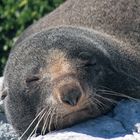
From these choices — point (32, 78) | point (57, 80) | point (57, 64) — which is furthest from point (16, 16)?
point (57, 80)

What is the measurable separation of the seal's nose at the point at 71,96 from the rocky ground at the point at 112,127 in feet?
0.79

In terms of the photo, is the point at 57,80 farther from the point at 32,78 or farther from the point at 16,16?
the point at 16,16

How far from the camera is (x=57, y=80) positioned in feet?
16.6

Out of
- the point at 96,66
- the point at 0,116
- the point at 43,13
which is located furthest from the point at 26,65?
the point at 43,13

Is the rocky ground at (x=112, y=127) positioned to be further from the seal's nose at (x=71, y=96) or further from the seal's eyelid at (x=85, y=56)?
the seal's eyelid at (x=85, y=56)

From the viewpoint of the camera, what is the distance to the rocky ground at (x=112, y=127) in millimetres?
4848

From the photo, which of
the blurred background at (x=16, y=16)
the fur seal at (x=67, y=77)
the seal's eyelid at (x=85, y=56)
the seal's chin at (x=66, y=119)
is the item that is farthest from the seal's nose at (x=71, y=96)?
the blurred background at (x=16, y=16)

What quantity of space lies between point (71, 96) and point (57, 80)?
0.94 feet

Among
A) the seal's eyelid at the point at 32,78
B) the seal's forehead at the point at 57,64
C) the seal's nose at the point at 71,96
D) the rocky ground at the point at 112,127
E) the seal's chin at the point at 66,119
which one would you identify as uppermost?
Result: the seal's forehead at the point at 57,64

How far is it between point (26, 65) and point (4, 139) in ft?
2.29

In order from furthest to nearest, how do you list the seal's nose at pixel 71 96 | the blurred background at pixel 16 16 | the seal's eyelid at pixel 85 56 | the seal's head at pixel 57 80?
the blurred background at pixel 16 16
the seal's eyelid at pixel 85 56
the seal's head at pixel 57 80
the seal's nose at pixel 71 96

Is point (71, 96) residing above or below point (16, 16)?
below

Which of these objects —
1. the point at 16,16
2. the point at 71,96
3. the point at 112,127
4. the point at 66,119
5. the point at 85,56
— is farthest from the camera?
the point at 16,16

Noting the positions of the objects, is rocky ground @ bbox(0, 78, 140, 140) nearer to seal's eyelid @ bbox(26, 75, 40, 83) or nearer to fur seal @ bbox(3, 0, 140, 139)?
fur seal @ bbox(3, 0, 140, 139)
